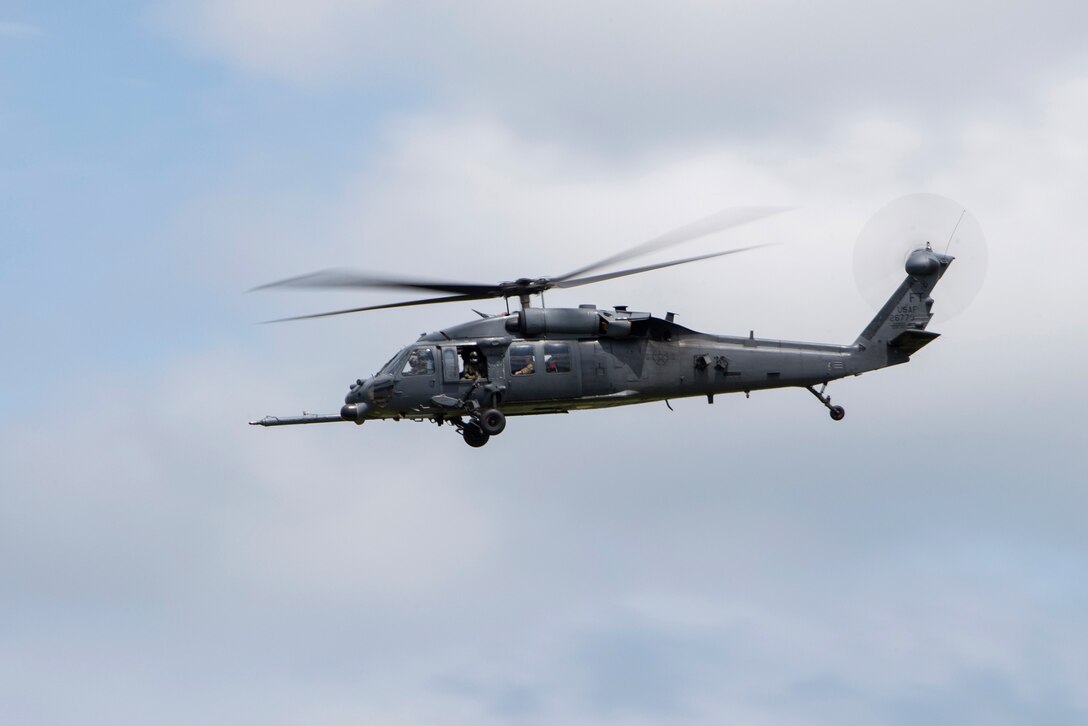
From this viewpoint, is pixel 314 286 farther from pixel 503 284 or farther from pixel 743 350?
pixel 743 350

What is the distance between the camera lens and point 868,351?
4138cm

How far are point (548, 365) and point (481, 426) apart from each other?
236 cm

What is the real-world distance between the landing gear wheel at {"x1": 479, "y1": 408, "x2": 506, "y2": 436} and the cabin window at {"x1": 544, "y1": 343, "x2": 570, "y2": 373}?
174 centimetres

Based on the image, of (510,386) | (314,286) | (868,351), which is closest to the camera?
(314,286)

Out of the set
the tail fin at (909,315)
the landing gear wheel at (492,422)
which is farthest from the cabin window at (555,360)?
the tail fin at (909,315)

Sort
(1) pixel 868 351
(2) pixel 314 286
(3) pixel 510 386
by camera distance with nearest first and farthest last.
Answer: (2) pixel 314 286 → (3) pixel 510 386 → (1) pixel 868 351

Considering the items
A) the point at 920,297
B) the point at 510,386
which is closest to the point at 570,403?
the point at 510,386

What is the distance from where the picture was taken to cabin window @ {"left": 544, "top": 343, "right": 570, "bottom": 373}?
38438 mm

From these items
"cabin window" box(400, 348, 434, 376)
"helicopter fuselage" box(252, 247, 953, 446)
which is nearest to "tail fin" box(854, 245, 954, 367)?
"helicopter fuselage" box(252, 247, 953, 446)

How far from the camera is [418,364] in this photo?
38375 millimetres

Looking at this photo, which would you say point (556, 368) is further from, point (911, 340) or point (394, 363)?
point (911, 340)

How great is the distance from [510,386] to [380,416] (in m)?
3.49

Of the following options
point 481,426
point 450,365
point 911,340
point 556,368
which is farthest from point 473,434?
point 911,340

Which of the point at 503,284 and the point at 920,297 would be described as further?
the point at 920,297
